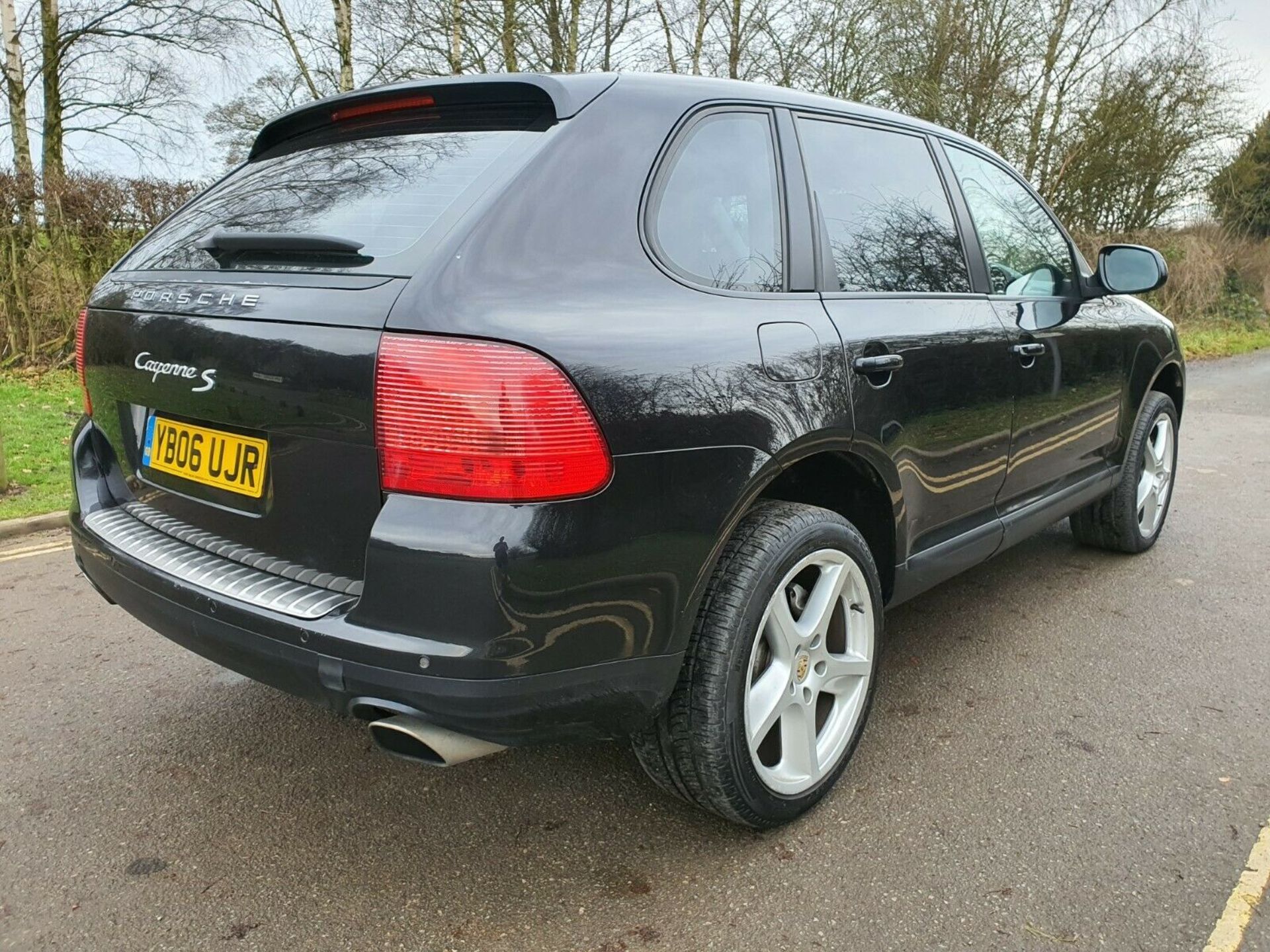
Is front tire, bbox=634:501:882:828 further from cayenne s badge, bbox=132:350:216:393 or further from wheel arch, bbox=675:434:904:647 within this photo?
cayenne s badge, bbox=132:350:216:393

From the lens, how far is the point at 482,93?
6.98 feet

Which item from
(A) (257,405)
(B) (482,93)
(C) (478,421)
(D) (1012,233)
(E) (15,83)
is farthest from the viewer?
(E) (15,83)

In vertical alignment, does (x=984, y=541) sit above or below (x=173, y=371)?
below

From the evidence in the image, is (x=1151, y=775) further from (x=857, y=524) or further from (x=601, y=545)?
(x=601, y=545)

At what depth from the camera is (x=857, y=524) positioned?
2625mm

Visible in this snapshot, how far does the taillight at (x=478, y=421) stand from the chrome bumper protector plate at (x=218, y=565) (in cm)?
31

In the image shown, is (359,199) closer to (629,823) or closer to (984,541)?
(629,823)

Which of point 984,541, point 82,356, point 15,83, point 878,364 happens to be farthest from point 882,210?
point 15,83

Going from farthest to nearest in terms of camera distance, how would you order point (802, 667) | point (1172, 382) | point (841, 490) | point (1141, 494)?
point (1172, 382) → point (1141, 494) → point (841, 490) → point (802, 667)

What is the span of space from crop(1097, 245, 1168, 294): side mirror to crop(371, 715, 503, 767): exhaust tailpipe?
9.81 feet

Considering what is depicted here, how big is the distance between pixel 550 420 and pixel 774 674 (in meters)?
0.91

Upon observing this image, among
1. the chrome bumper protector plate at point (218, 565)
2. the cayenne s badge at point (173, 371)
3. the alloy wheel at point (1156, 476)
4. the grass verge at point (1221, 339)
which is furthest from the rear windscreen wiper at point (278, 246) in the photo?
the grass verge at point (1221, 339)

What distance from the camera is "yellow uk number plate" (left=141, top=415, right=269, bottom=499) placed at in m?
1.95

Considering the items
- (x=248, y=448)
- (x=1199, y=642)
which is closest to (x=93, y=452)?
(x=248, y=448)
